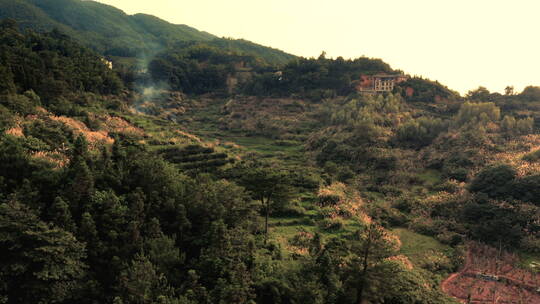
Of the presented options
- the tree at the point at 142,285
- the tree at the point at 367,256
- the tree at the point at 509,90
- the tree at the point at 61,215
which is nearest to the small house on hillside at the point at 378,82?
the tree at the point at 509,90

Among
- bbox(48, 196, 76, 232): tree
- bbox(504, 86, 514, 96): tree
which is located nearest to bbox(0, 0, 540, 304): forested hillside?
bbox(48, 196, 76, 232): tree

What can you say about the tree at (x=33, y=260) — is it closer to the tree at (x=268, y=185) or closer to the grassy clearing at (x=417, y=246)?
the tree at (x=268, y=185)

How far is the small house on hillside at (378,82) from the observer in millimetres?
75875

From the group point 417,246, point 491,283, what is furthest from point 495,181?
point 491,283

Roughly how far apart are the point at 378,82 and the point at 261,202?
2244 inches

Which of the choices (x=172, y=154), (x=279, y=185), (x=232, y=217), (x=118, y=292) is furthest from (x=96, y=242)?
(x=172, y=154)

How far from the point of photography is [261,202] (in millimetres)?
29422

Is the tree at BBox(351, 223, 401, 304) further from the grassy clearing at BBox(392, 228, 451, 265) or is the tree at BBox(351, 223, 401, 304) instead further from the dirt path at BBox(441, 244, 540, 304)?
the grassy clearing at BBox(392, 228, 451, 265)

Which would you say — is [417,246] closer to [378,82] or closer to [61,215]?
[61,215]

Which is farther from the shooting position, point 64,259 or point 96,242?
point 96,242

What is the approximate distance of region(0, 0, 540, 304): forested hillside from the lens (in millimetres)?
14938

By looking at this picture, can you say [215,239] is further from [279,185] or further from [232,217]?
[279,185]

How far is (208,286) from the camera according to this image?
1614 cm

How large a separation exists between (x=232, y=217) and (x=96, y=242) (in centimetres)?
801
